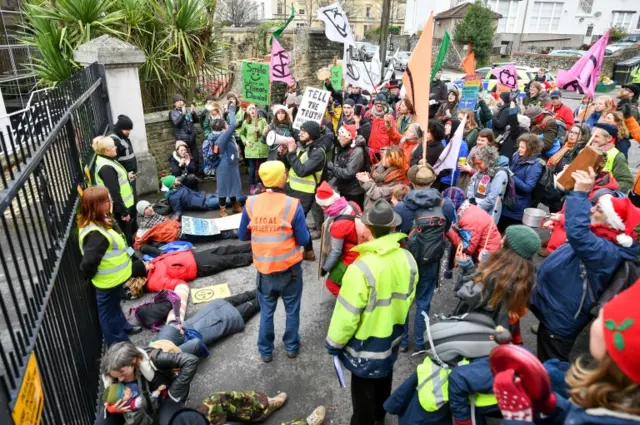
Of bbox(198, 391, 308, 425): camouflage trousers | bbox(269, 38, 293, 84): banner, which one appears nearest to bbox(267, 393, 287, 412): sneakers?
bbox(198, 391, 308, 425): camouflage trousers

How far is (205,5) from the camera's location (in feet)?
29.6

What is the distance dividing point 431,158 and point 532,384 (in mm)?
4930

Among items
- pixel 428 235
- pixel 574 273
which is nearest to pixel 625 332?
pixel 574 273

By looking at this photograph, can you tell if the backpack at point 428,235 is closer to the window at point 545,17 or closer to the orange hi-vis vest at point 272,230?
the orange hi-vis vest at point 272,230

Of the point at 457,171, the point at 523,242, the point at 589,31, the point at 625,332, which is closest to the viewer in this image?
the point at 625,332

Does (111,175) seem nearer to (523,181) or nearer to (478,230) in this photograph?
(478,230)

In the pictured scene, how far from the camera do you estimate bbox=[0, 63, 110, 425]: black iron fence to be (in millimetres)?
2082

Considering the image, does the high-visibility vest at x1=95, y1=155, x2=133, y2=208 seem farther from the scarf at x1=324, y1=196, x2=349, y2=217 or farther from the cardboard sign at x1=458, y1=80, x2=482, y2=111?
the cardboard sign at x1=458, y1=80, x2=482, y2=111

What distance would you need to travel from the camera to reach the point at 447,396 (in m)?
2.46

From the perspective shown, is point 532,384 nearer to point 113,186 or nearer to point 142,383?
point 142,383

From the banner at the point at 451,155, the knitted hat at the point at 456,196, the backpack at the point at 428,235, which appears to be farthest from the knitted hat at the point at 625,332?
the knitted hat at the point at 456,196

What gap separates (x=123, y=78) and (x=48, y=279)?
538 centimetres

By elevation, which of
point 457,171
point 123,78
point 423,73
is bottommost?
point 457,171

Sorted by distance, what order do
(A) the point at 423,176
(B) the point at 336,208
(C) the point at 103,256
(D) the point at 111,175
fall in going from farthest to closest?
(D) the point at 111,175 → (B) the point at 336,208 → (A) the point at 423,176 → (C) the point at 103,256
